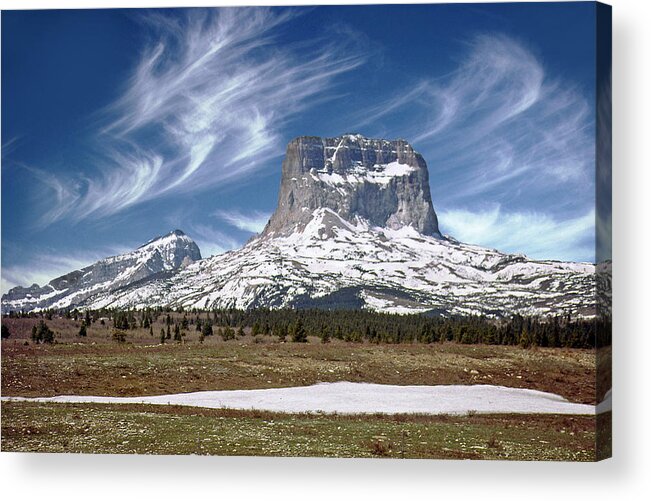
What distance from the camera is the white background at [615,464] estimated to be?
26297 mm

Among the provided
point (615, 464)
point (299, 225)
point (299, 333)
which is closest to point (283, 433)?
point (299, 333)

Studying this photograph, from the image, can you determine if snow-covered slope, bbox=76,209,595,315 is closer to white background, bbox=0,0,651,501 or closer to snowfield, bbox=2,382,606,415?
white background, bbox=0,0,651,501

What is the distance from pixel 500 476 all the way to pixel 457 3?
12548 millimetres

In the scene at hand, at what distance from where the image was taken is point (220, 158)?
31344 millimetres

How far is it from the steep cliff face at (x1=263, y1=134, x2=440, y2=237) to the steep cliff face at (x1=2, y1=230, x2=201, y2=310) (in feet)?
9.64

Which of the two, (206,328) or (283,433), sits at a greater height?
(206,328)

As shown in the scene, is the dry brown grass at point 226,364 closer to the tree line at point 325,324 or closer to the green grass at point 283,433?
the tree line at point 325,324

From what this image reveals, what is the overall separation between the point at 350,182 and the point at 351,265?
3114mm

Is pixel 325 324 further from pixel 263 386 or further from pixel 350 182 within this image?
pixel 350 182

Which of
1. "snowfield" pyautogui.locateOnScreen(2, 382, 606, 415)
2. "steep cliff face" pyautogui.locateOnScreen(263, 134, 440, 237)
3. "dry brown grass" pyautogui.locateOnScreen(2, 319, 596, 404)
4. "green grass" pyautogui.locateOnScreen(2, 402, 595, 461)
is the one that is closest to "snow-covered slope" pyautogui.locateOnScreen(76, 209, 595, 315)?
"steep cliff face" pyautogui.locateOnScreen(263, 134, 440, 237)

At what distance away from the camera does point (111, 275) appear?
103 feet

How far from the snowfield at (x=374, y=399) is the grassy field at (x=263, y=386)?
0.22 metres

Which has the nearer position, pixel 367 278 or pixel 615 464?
pixel 615 464

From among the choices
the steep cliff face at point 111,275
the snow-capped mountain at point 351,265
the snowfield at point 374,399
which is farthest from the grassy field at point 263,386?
the snow-capped mountain at point 351,265
